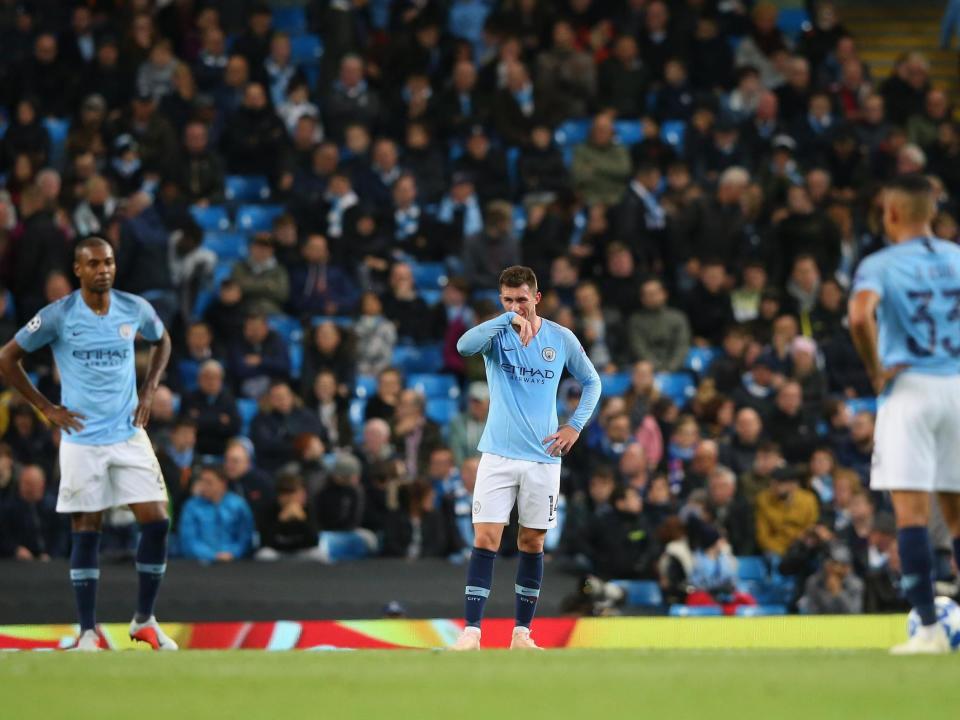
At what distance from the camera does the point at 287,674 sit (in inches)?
275

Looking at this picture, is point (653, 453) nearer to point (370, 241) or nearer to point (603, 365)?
point (603, 365)

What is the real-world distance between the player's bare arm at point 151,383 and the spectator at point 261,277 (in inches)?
267

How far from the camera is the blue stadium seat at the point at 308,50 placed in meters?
22.1

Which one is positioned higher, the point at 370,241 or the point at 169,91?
the point at 169,91

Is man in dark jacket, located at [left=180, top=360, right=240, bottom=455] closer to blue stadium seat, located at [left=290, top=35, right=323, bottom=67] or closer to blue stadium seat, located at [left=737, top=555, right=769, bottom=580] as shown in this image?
blue stadium seat, located at [left=737, top=555, right=769, bottom=580]

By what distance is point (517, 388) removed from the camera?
10.1m

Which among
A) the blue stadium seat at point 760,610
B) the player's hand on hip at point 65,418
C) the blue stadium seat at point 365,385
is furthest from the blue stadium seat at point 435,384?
the player's hand on hip at point 65,418

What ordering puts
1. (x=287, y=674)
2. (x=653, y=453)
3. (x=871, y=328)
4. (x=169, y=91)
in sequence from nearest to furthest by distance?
(x=287, y=674) → (x=871, y=328) → (x=653, y=453) → (x=169, y=91)

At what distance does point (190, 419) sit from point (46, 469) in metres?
1.46

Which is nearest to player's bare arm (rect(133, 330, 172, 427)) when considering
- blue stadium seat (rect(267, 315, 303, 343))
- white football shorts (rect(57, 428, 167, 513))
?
white football shorts (rect(57, 428, 167, 513))

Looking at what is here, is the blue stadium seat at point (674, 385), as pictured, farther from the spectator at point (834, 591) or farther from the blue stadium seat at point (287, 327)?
the blue stadium seat at point (287, 327)

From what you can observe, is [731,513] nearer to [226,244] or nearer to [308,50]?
[226,244]

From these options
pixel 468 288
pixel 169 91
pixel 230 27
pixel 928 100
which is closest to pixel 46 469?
pixel 468 288

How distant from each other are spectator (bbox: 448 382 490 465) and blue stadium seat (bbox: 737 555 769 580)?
114 inches
